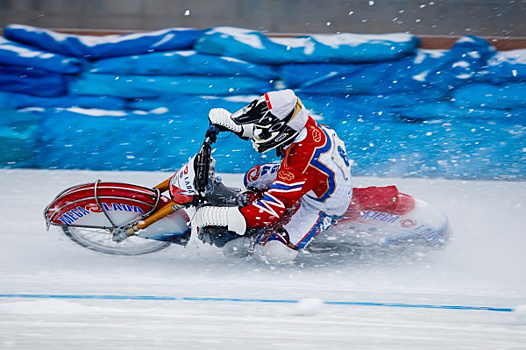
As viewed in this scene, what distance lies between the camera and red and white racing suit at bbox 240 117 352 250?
3.12m

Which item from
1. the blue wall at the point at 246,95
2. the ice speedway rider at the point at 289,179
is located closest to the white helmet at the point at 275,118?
the ice speedway rider at the point at 289,179

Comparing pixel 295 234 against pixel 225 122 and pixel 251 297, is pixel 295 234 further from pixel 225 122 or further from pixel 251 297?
pixel 225 122

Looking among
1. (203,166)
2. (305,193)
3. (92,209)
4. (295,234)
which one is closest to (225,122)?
(203,166)

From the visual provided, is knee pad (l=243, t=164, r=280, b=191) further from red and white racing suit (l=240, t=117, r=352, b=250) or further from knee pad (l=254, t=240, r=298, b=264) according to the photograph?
knee pad (l=254, t=240, r=298, b=264)

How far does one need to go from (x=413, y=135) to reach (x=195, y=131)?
1.98 meters

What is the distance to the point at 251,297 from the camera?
3.06m

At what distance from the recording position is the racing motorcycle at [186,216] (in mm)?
3248

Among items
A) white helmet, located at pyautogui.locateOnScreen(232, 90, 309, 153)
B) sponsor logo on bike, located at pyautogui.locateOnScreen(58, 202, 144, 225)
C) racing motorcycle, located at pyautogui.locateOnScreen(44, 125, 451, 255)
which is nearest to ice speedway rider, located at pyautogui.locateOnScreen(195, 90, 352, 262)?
white helmet, located at pyautogui.locateOnScreen(232, 90, 309, 153)

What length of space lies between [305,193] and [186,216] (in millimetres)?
744

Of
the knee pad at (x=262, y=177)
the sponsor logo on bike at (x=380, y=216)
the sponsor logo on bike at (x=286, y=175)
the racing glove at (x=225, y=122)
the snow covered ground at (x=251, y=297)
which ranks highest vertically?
the racing glove at (x=225, y=122)

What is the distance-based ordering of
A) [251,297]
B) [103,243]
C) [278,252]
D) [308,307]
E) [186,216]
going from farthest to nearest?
[103,243], [186,216], [278,252], [251,297], [308,307]

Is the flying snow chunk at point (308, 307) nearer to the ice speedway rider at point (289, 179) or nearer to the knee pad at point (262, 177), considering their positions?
the ice speedway rider at point (289, 179)

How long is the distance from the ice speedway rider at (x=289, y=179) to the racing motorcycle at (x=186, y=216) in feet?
0.45

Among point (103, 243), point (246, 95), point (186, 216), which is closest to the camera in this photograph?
point (186, 216)
